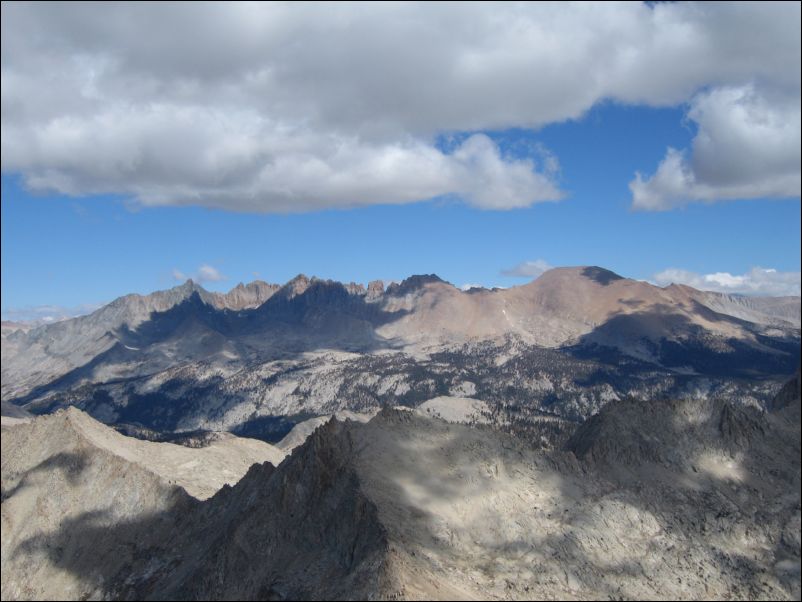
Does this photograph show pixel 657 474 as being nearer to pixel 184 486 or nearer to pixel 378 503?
pixel 378 503

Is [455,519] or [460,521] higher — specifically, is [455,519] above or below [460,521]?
above

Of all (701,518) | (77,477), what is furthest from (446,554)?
(77,477)

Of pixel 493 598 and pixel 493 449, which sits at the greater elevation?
pixel 493 449

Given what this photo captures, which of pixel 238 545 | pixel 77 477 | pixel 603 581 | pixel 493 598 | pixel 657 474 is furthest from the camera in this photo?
pixel 77 477

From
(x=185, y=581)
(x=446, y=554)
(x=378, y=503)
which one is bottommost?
(x=185, y=581)

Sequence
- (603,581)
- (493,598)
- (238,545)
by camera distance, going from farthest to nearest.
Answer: (238,545) → (603,581) → (493,598)

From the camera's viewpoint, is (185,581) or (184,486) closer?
(185,581)
